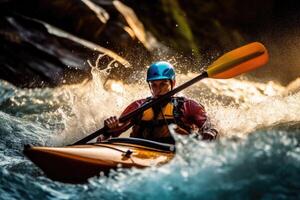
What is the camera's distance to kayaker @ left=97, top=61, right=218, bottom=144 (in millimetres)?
4750

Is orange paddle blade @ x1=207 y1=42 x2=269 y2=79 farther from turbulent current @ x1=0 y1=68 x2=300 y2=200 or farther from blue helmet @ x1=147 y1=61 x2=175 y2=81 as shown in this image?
turbulent current @ x1=0 y1=68 x2=300 y2=200

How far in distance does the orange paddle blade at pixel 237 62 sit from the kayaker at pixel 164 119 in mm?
545

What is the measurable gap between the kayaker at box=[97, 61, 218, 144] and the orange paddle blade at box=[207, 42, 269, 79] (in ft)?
1.79

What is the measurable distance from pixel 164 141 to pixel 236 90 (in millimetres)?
5294

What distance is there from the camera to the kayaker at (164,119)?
4750 millimetres

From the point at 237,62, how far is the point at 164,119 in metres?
1.25

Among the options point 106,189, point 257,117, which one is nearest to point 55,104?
point 257,117

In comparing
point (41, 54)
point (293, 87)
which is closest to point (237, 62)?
point (41, 54)

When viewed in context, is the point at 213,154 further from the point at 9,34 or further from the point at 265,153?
the point at 9,34

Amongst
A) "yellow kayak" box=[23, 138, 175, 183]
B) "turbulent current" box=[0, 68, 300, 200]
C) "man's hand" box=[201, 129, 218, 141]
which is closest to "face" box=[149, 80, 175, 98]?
"man's hand" box=[201, 129, 218, 141]

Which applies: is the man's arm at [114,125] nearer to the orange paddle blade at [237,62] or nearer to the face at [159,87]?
the face at [159,87]

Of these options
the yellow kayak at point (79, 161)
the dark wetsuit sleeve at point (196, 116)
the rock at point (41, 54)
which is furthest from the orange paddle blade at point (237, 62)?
the rock at point (41, 54)

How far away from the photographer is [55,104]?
26.7 feet

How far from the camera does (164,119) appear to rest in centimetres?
482
